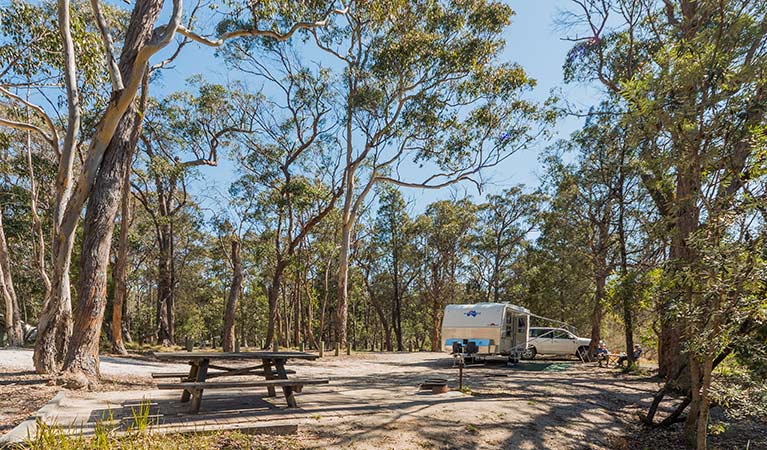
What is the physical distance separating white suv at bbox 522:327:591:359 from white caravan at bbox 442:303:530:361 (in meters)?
2.90

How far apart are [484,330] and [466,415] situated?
29.5 feet

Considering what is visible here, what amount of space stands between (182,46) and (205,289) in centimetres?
2534

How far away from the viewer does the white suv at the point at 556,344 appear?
18.4 m

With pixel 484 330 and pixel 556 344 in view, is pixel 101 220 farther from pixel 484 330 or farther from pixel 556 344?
pixel 556 344

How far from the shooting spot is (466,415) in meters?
5.83

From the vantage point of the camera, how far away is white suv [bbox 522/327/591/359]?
18.4 meters

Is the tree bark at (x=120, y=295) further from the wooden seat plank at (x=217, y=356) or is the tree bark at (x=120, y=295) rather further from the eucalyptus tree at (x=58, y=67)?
the wooden seat plank at (x=217, y=356)

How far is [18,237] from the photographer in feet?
66.8

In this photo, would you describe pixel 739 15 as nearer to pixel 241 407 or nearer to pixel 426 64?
pixel 241 407

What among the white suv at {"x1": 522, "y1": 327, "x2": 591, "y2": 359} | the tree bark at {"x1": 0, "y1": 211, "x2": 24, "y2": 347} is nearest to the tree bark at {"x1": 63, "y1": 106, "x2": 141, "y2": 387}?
the tree bark at {"x1": 0, "y1": 211, "x2": 24, "y2": 347}

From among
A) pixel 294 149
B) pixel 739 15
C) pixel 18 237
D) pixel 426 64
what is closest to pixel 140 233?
pixel 18 237

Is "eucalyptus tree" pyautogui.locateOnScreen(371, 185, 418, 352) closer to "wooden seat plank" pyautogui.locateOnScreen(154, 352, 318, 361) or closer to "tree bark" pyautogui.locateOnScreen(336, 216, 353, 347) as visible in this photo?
"tree bark" pyautogui.locateOnScreen(336, 216, 353, 347)

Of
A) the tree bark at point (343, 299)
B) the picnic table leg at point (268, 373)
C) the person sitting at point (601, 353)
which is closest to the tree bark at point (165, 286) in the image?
the tree bark at point (343, 299)

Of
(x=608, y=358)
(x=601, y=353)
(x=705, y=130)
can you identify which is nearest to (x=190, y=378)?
(x=705, y=130)
